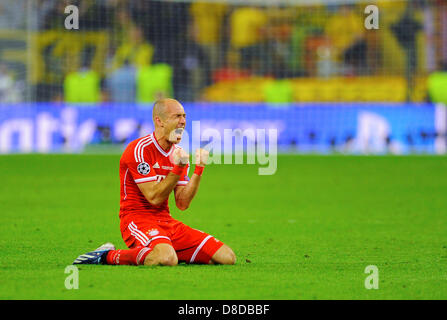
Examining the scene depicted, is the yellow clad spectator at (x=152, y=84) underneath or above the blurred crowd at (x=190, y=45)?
underneath

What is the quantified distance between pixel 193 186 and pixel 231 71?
76.9 feet

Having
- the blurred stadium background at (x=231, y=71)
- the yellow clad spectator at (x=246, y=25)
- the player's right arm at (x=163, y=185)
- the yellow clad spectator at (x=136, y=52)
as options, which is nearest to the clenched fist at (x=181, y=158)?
the player's right arm at (x=163, y=185)

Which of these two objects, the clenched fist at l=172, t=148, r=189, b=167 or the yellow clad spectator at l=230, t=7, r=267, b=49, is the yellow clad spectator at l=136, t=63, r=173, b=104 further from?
the clenched fist at l=172, t=148, r=189, b=167

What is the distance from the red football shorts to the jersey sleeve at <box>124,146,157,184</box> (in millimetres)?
406

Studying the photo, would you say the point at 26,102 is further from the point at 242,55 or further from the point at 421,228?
the point at 421,228

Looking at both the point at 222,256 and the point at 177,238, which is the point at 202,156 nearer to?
the point at 177,238

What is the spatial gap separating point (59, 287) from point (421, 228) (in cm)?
606

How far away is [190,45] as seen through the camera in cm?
3072

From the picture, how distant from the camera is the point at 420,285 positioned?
23.2 ft

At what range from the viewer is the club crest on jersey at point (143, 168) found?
26.0 ft

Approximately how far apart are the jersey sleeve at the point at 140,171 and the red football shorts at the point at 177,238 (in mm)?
406

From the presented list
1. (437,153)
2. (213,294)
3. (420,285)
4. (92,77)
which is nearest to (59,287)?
(213,294)

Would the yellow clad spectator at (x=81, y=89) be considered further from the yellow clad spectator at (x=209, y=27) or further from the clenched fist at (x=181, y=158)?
the clenched fist at (x=181, y=158)

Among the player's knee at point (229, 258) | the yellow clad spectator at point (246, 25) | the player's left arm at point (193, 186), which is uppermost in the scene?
the yellow clad spectator at point (246, 25)
